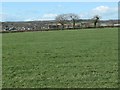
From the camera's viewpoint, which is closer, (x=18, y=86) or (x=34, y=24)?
(x=18, y=86)

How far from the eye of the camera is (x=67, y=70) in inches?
482

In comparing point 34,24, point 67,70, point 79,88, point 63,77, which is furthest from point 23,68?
point 34,24

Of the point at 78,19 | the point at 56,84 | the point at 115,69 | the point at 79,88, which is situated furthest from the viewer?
the point at 78,19

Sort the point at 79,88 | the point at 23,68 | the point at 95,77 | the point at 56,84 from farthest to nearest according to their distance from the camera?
1. the point at 23,68
2. the point at 95,77
3. the point at 56,84
4. the point at 79,88

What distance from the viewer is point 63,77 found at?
34.8ft

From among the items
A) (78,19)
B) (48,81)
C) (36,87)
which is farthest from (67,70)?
(78,19)

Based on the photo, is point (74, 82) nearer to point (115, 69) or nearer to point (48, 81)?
point (48, 81)

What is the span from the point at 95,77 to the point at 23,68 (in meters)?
3.66

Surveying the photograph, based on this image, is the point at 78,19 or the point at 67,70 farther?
the point at 78,19

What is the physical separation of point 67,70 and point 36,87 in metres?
3.42

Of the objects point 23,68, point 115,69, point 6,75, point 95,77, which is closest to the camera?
point 95,77

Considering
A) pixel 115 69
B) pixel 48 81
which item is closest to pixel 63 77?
pixel 48 81

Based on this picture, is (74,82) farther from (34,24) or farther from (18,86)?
(34,24)

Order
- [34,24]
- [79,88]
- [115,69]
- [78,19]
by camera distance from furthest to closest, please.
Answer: [78,19], [34,24], [115,69], [79,88]
